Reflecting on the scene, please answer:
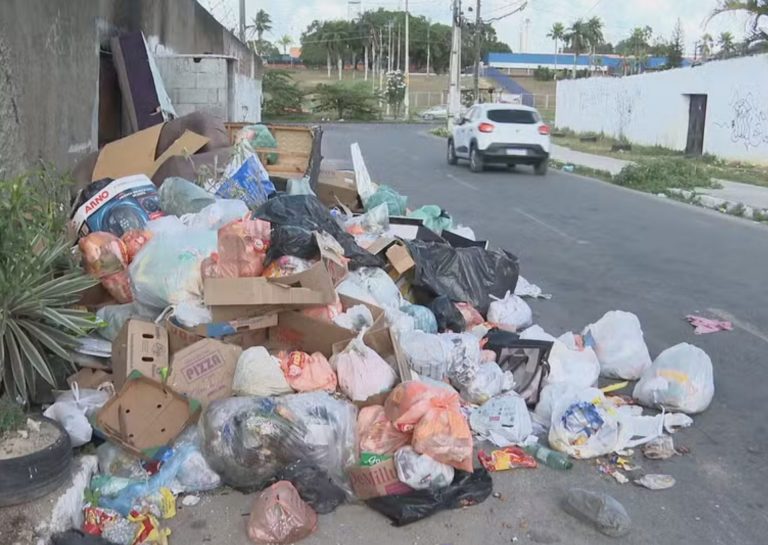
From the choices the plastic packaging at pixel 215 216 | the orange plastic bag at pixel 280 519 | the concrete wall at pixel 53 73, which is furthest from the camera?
the concrete wall at pixel 53 73

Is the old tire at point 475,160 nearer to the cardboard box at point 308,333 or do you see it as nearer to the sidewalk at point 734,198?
the sidewalk at point 734,198

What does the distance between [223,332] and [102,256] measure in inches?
46.2

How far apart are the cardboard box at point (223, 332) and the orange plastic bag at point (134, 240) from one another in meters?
0.87

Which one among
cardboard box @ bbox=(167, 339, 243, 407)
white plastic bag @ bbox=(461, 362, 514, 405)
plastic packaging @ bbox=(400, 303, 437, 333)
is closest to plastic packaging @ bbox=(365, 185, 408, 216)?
plastic packaging @ bbox=(400, 303, 437, 333)

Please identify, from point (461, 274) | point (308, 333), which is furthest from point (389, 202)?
point (308, 333)

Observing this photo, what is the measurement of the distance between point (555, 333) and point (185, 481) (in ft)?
11.8

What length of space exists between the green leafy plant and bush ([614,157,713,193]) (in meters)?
14.6

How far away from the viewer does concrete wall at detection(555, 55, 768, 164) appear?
878 inches

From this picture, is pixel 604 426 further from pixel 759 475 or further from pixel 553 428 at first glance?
pixel 759 475

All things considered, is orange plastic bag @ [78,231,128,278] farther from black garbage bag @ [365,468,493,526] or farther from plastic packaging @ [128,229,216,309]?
black garbage bag @ [365,468,493,526]

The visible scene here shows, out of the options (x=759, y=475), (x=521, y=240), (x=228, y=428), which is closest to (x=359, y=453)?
(x=228, y=428)

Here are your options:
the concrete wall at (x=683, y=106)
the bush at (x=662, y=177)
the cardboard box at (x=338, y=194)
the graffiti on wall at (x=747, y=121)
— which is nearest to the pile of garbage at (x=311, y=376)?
the cardboard box at (x=338, y=194)

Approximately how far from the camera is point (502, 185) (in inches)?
686

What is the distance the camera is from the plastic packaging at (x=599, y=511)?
3652mm
